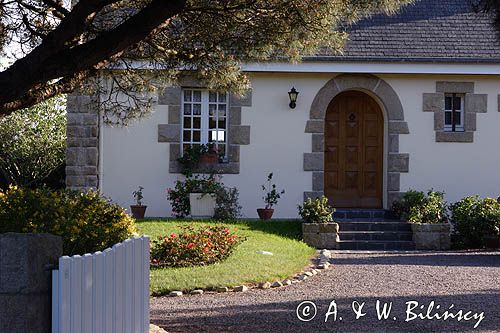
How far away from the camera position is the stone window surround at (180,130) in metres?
15.0

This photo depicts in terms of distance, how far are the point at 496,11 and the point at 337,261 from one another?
7493 mm

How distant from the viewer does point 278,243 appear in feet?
41.1

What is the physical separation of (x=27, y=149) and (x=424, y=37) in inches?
396

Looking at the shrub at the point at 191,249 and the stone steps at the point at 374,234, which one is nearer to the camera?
the shrub at the point at 191,249

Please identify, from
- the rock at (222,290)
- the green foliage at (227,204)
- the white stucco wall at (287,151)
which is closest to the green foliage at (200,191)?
the green foliage at (227,204)

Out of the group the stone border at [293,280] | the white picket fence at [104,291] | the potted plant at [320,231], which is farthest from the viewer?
the potted plant at [320,231]

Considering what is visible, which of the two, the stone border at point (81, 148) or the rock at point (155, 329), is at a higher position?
the stone border at point (81, 148)

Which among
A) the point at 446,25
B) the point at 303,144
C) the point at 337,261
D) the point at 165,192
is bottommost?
the point at 337,261

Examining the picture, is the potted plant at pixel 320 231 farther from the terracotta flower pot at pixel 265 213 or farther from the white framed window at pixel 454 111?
the white framed window at pixel 454 111

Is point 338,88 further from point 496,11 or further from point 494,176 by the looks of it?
point 496,11

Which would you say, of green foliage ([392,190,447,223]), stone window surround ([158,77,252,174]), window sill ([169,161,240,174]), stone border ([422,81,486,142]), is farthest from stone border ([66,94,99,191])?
stone border ([422,81,486,142])

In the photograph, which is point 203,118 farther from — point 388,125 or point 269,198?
point 388,125

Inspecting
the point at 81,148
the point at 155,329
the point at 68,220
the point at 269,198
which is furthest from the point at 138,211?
the point at 155,329

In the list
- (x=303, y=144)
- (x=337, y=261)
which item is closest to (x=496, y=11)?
(x=337, y=261)
